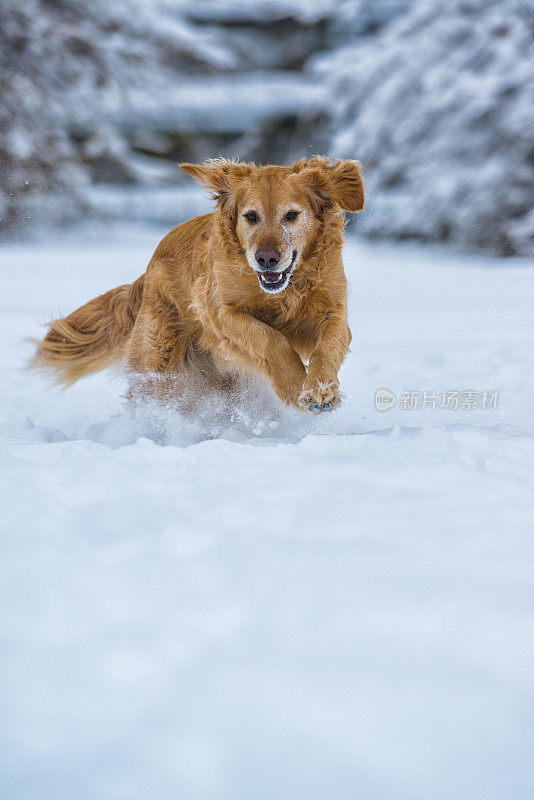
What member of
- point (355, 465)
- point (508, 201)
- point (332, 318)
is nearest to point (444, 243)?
point (508, 201)

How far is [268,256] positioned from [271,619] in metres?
1.52

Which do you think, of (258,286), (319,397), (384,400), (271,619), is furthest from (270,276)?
(271,619)

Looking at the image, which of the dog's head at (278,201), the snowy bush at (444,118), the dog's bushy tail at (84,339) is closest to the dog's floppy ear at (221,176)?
the dog's head at (278,201)

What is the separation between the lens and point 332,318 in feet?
9.27

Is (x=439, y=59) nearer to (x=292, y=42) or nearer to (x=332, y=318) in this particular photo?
(x=292, y=42)

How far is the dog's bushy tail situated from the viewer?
3525 mm

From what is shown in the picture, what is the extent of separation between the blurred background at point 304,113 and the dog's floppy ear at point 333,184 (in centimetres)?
662

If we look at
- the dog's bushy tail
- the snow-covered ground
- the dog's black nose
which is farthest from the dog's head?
the dog's bushy tail

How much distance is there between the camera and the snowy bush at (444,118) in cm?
921

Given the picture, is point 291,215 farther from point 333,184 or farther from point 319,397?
point 319,397

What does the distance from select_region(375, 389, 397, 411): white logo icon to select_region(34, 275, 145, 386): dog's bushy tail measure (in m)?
1.24

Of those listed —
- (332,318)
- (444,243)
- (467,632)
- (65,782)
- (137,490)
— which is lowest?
(65,782)

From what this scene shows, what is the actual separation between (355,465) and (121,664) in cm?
96

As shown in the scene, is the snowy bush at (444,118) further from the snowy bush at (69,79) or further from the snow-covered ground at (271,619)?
the snow-covered ground at (271,619)
